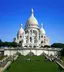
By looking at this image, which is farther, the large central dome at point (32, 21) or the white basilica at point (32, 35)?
the large central dome at point (32, 21)

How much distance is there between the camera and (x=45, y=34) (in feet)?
367

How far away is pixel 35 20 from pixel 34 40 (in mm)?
9375

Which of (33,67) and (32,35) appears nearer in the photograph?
(33,67)

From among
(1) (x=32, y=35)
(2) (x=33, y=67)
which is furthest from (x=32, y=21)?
(2) (x=33, y=67)

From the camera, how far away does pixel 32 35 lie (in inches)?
4077

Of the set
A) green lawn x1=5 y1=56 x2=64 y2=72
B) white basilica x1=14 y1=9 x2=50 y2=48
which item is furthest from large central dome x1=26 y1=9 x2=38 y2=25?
green lawn x1=5 y1=56 x2=64 y2=72

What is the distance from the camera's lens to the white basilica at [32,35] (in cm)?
10194

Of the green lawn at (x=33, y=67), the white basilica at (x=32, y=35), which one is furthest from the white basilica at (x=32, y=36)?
the green lawn at (x=33, y=67)

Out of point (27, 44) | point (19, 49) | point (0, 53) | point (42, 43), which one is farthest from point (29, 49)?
point (42, 43)

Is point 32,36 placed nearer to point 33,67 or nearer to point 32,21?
point 32,21

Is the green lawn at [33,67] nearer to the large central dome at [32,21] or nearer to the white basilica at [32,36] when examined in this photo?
the white basilica at [32,36]

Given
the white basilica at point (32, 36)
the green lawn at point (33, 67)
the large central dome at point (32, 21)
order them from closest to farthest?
the green lawn at point (33, 67), the white basilica at point (32, 36), the large central dome at point (32, 21)

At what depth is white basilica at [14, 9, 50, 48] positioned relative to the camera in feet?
334

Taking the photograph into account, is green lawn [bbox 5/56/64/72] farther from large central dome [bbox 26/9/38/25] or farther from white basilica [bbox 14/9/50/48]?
large central dome [bbox 26/9/38/25]
